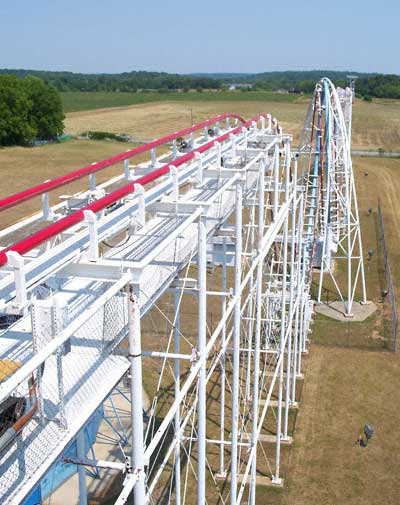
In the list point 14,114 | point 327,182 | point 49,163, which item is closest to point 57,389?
point 327,182

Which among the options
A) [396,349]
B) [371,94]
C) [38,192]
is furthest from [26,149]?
[371,94]

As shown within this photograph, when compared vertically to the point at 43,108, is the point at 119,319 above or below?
above

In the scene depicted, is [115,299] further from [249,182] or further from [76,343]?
[249,182]

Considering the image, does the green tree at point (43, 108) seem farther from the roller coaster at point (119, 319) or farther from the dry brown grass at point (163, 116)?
the roller coaster at point (119, 319)

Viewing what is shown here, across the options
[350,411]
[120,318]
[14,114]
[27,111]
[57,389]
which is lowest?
[350,411]

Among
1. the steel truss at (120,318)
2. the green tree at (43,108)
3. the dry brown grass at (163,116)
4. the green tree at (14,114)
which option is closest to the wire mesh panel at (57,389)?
the steel truss at (120,318)

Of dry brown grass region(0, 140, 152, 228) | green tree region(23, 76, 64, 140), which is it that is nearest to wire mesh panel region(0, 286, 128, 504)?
dry brown grass region(0, 140, 152, 228)

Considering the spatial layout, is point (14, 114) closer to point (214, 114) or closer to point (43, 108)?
point (43, 108)
